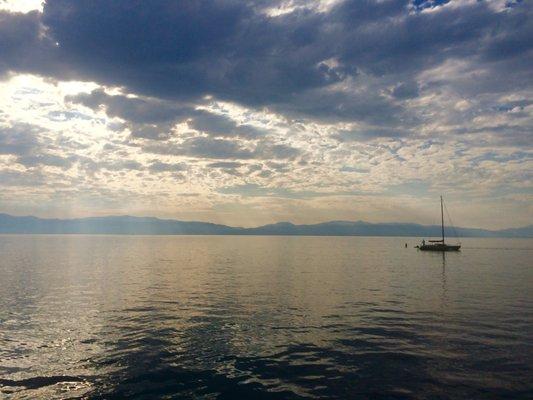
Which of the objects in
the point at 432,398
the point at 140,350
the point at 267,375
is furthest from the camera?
the point at 140,350

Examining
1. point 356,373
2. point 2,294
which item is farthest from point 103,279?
point 356,373

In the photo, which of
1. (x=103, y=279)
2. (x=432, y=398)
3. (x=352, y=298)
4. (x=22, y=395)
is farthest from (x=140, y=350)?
(x=103, y=279)

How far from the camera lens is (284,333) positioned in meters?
33.3

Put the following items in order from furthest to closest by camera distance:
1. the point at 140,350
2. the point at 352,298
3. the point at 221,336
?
the point at 352,298 < the point at 221,336 < the point at 140,350

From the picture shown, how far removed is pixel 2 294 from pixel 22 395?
128 ft

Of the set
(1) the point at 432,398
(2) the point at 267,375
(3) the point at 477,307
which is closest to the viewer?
(1) the point at 432,398

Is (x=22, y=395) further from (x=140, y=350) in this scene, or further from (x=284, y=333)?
(x=284, y=333)

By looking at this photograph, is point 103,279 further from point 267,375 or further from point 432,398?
point 432,398

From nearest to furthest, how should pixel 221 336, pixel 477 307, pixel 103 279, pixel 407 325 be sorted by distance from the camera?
pixel 221 336 → pixel 407 325 → pixel 477 307 → pixel 103 279

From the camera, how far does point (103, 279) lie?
230ft

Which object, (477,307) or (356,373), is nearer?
(356,373)

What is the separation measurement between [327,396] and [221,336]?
43.0 feet

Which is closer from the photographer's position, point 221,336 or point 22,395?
point 22,395

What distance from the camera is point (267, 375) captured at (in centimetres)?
2366
